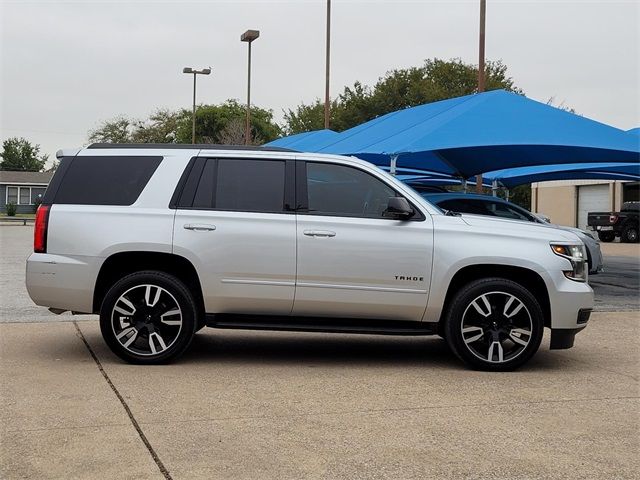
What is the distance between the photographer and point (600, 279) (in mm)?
16906

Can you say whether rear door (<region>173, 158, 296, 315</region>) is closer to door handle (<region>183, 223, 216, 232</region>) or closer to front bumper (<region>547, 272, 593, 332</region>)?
door handle (<region>183, 223, 216, 232</region>)

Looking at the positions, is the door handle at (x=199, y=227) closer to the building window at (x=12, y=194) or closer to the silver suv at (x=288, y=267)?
the silver suv at (x=288, y=267)

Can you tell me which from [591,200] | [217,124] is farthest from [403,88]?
[217,124]

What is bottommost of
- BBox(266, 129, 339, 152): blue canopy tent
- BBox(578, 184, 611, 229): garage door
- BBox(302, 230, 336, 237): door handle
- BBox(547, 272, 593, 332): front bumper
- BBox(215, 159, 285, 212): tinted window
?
BBox(547, 272, 593, 332): front bumper

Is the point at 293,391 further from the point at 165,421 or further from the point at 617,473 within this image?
the point at 617,473

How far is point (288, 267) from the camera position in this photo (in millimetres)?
7172

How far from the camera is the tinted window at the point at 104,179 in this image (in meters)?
7.37

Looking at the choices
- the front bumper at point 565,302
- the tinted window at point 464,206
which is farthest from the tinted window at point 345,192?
the tinted window at point 464,206

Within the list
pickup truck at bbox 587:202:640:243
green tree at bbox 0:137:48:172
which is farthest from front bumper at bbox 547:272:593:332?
green tree at bbox 0:137:48:172

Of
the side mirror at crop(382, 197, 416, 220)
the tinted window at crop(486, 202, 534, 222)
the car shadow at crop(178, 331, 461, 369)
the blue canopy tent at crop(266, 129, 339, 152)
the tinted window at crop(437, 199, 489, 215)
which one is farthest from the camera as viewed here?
the blue canopy tent at crop(266, 129, 339, 152)

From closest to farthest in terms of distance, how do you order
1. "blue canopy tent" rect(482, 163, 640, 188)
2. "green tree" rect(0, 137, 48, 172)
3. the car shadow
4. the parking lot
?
1. the parking lot
2. the car shadow
3. "blue canopy tent" rect(482, 163, 640, 188)
4. "green tree" rect(0, 137, 48, 172)

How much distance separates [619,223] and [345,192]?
29.9 metres

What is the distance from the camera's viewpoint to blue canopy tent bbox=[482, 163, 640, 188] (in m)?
20.5

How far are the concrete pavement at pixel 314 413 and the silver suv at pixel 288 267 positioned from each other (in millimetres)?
401
